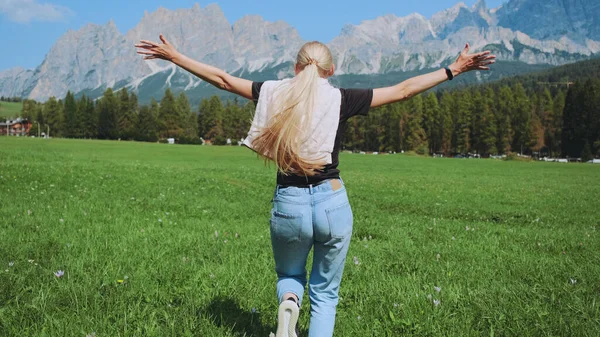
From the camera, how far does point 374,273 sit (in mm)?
6910

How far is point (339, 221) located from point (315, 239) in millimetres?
272

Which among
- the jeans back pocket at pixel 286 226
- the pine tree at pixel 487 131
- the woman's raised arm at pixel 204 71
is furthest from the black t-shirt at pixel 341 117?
the pine tree at pixel 487 131

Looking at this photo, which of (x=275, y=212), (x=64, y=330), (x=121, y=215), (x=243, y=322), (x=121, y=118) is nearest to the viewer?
(x=275, y=212)

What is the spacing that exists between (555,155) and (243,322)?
141 meters

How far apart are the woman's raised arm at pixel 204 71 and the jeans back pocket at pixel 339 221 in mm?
1349

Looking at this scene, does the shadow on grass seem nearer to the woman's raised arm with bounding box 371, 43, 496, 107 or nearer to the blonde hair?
the blonde hair

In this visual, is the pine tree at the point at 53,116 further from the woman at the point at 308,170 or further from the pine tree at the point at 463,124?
the woman at the point at 308,170

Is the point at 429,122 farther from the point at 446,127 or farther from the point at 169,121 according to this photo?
the point at 169,121

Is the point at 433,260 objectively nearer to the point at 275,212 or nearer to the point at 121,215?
the point at 275,212

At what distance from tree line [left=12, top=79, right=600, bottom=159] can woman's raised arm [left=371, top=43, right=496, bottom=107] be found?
100129 millimetres

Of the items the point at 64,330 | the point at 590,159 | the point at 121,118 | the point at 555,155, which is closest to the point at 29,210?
the point at 64,330

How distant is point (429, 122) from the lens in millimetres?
136500

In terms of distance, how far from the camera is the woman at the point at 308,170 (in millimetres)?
3836

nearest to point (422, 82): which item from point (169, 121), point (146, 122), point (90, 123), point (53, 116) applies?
point (169, 121)
